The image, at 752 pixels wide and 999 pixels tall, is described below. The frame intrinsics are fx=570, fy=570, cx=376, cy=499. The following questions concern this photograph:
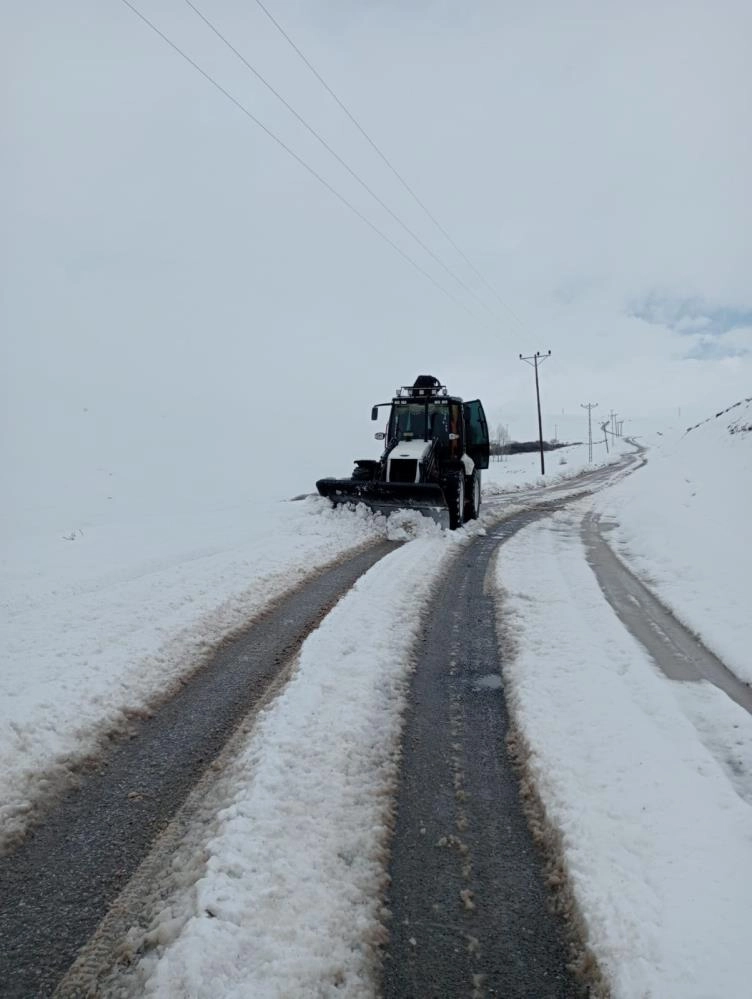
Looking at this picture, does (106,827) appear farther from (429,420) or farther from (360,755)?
(429,420)

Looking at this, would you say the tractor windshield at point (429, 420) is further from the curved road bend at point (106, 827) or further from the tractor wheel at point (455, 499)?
the curved road bend at point (106, 827)

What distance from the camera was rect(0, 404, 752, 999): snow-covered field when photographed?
2.11 metres

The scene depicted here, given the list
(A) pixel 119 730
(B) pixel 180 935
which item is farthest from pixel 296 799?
(A) pixel 119 730

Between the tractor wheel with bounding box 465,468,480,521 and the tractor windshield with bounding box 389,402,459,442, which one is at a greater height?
the tractor windshield with bounding box 389,402,459,442

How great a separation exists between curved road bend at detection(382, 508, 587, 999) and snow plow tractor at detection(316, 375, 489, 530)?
7.77m

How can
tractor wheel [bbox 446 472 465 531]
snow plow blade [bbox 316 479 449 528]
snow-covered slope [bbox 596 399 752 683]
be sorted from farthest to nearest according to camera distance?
1. tractor wheel [bbox 446 472 465 531]
2. snow plow blade [bbox 316 479 449 528]
3. snow-covered slope [bbox 596 399 752 683]

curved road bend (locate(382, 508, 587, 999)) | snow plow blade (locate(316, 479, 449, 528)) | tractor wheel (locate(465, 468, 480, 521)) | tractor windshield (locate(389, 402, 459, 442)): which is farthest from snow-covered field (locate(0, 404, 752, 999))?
tractor windshield (locate(389, 402, 459, 442))

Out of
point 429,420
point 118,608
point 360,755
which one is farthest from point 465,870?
point 429,420

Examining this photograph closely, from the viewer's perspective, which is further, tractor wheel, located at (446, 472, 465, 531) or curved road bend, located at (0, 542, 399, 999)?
tractor wheel, located at (446, 472, 465, 531)

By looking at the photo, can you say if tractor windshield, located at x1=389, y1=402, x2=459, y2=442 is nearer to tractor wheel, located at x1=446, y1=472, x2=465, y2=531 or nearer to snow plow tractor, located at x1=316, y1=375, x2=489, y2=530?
snow plow tractor, located at x1=316, y1=375, x2=489, y2=530

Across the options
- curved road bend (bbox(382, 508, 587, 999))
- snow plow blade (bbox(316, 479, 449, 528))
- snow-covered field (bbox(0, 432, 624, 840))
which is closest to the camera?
curved road bend (bbox(382, 508, 587, 999))

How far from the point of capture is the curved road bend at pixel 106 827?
2182 mm

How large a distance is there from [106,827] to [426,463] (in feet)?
35.4

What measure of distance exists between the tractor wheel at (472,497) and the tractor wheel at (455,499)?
104 cm
